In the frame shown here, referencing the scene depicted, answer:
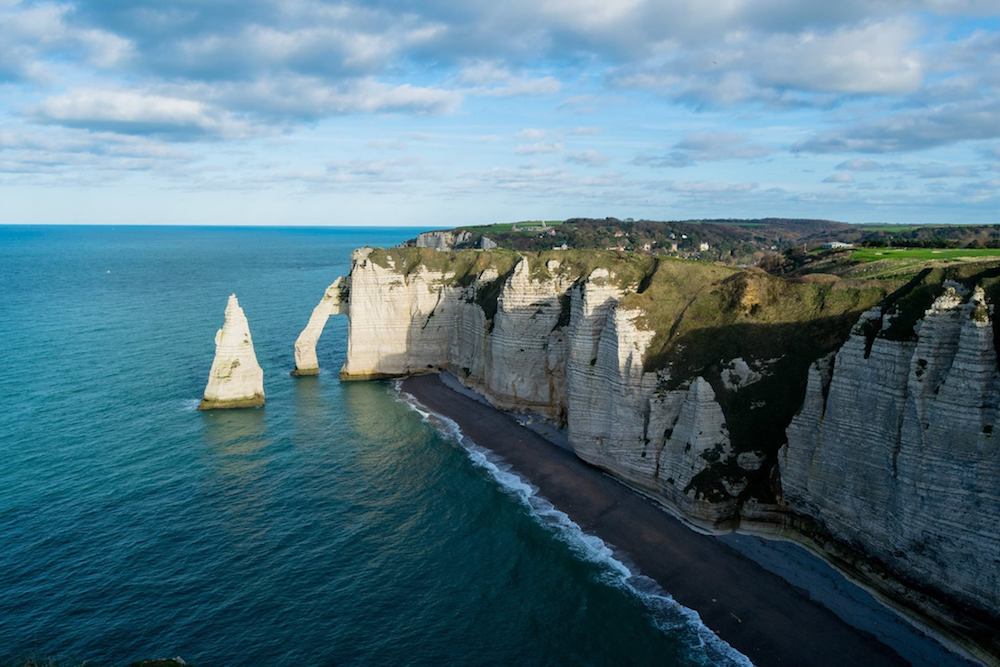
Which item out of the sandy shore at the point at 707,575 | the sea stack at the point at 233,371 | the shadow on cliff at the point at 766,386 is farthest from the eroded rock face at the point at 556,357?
the sea stack at the point at 233,371

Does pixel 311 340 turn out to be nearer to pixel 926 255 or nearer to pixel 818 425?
pixel 818 425

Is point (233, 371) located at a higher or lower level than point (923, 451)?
lower

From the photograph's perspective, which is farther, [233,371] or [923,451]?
[233,371]

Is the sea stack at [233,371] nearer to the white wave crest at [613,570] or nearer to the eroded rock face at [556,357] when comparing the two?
the eroded rock face at [556,357]

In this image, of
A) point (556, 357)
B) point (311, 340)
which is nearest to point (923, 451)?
point (556, 357)

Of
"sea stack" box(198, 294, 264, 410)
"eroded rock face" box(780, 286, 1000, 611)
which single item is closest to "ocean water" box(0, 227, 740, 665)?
"sea stack" box(198, 294, 264, 410)

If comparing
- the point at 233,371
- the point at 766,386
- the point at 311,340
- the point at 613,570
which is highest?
the point at 766,386

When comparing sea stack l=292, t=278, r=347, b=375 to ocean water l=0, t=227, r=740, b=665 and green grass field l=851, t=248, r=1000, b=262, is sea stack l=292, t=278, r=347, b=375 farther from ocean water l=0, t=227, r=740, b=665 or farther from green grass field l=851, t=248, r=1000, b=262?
green grass field l=851, t=248, r=1000, b=262
